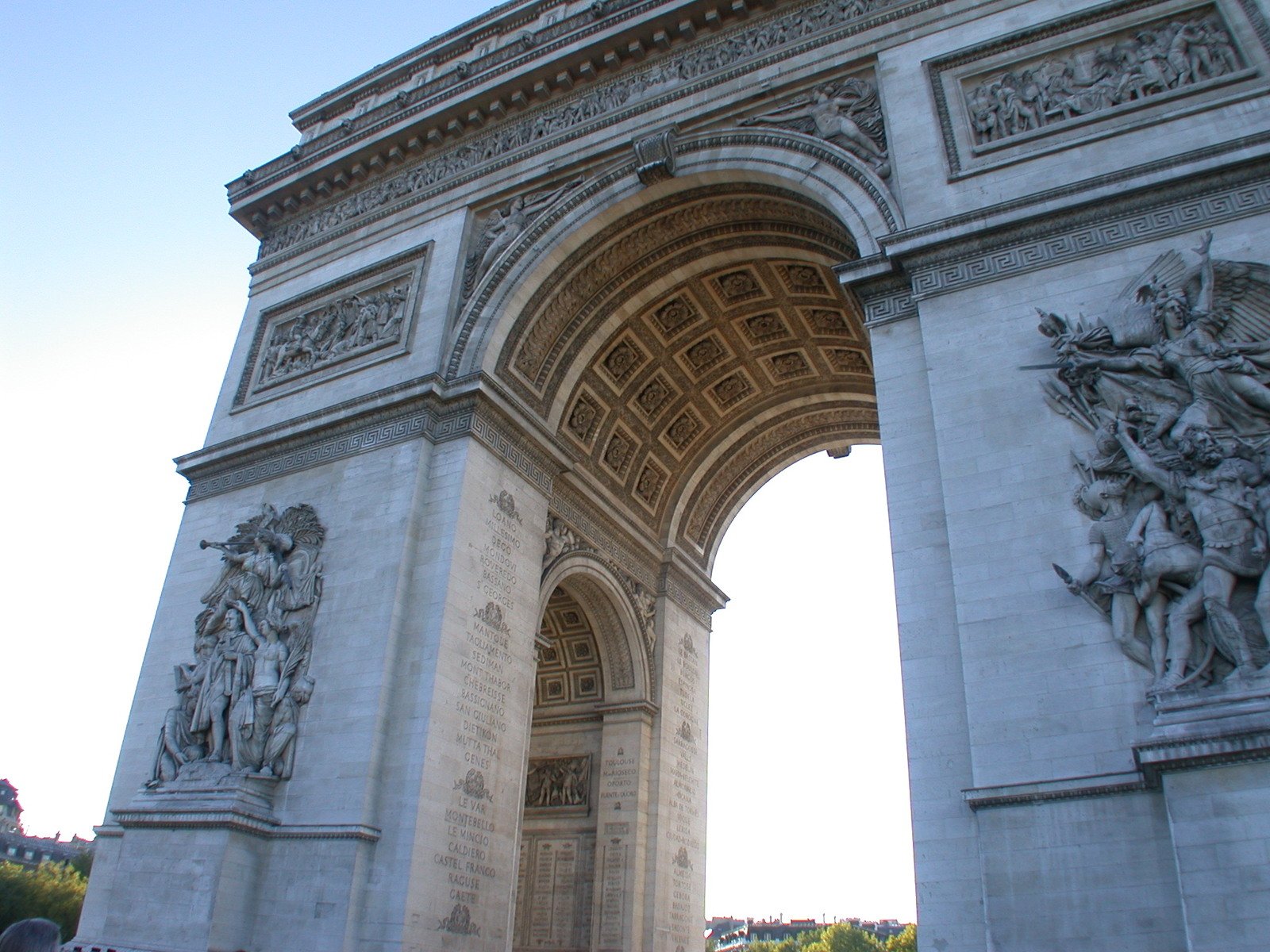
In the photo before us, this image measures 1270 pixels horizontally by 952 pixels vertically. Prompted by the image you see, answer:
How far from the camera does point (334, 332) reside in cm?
1731

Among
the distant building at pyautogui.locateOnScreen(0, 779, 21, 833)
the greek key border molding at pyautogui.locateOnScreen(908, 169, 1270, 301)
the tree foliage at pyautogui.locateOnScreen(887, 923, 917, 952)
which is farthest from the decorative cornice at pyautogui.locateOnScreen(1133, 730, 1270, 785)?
the distant building at pyautogui.locateOnScreen(0, 779, 21, 833)

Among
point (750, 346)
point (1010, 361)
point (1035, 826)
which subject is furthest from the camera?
point (750, 346)

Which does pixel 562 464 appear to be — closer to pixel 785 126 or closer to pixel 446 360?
pixel 446 360

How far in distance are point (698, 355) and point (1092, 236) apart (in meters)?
8.88

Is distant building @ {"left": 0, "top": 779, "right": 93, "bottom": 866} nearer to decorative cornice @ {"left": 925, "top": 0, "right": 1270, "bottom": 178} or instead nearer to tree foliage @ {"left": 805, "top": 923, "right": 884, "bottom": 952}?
tree foliage @ {"left": 805, "top": 923, "right": 884, "bottom": 952}

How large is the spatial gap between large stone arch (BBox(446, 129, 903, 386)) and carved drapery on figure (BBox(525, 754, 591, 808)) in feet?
26.5

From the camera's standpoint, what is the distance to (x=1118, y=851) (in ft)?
26.8

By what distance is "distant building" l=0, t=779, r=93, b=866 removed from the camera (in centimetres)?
6153

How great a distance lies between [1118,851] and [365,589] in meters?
9.68

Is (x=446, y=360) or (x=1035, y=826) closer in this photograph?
(x=1035, y=826)

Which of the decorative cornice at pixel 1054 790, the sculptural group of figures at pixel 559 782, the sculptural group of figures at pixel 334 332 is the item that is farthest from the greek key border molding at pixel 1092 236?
the sculptural group of figures at pixel 559 782

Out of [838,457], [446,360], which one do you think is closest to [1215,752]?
[446,360]

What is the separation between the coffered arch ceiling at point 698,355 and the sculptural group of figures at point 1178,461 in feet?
16.3

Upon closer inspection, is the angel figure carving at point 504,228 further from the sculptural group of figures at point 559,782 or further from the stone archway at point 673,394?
the sculptural group of figures at point 559,782
